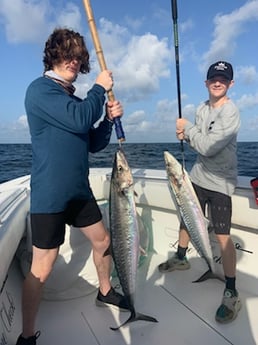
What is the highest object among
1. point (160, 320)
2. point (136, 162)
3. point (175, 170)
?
point (175, 170)

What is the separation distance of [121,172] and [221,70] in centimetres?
127

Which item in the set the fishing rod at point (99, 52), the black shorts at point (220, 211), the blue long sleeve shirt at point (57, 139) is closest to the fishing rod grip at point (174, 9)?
the fishing rod at point (99, 52)

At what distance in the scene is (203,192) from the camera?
2.92 metres

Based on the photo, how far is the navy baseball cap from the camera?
8.86 feet

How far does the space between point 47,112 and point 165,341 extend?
1866 mm

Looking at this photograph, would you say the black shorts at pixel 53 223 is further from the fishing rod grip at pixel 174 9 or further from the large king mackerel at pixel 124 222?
the fishing rod grip at pixel 174 9

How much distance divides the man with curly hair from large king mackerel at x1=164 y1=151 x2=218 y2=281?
0.62 meters

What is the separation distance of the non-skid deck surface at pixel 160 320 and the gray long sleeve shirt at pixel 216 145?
3.39ft

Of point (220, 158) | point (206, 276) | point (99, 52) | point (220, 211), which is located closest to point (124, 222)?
point (220, 211)

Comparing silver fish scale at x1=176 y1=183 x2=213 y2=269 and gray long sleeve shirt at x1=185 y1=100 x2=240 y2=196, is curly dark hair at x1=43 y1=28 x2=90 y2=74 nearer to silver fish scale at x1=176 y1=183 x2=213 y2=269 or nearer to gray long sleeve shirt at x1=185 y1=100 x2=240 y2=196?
gray long sleeve shirt at x1=185 y1=100 x2=240 y2=196

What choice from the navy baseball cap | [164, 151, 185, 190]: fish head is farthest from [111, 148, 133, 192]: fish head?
the navy baseball cap

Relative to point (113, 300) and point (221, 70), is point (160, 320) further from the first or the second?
point (221, 70)

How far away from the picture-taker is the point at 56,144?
7.11 feet

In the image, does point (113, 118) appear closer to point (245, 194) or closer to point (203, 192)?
point (203, 192)
